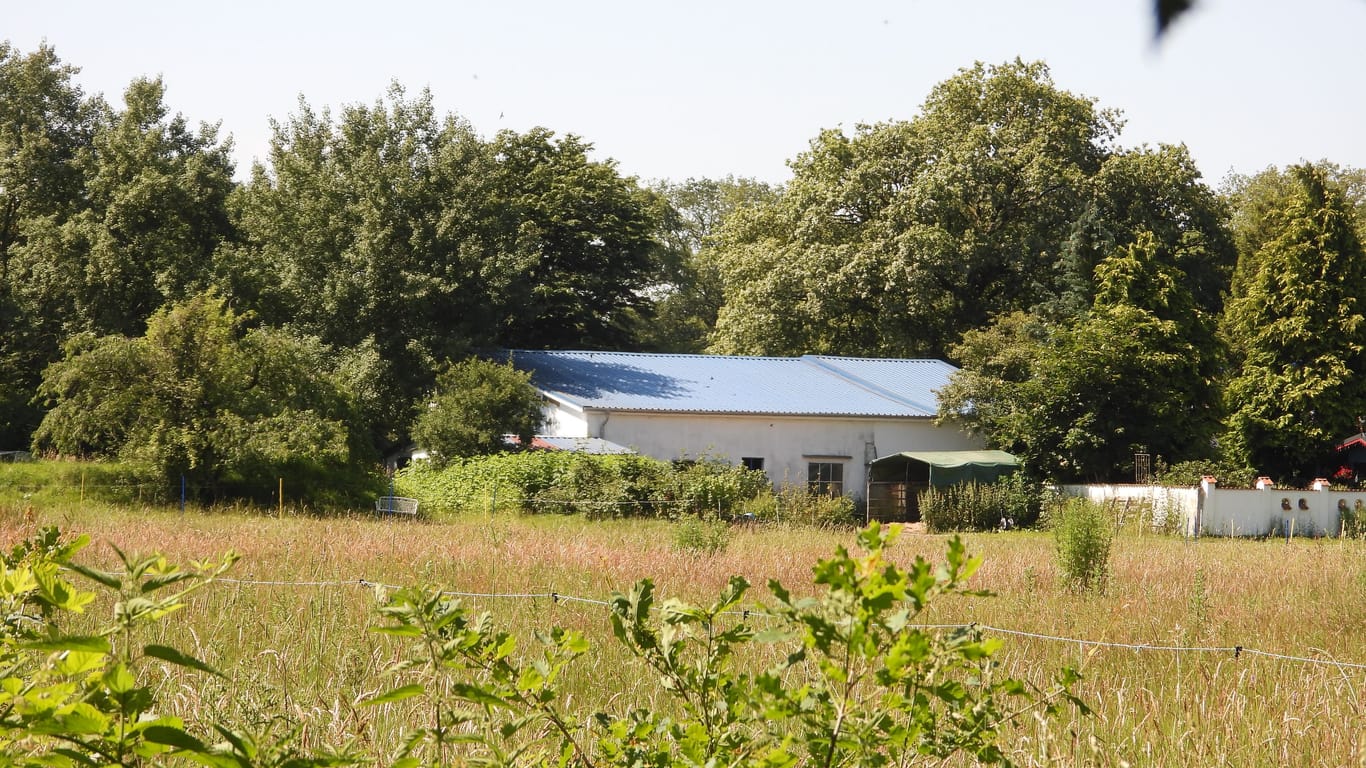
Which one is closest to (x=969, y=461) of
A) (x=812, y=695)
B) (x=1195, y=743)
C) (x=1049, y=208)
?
(x=1049, y=208)

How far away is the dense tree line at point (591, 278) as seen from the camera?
29141 millimetres

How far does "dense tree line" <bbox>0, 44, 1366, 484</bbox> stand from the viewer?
29.1 metres

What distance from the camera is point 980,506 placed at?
29.6 meters

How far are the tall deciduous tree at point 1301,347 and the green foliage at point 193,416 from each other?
83.9 ft

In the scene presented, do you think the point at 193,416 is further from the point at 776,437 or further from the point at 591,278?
the point at 591,278

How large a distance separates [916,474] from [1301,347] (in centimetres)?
1190

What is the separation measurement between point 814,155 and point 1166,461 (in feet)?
56.1

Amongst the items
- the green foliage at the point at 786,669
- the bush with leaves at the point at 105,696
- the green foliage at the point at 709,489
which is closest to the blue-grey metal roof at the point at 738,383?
the green foliage at the point at 709,489

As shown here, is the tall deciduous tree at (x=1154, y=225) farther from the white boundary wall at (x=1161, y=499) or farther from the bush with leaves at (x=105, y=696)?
the bush with leaves at (x=105, y=696)

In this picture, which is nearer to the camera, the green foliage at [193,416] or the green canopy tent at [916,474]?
the green foliage at [193,416]

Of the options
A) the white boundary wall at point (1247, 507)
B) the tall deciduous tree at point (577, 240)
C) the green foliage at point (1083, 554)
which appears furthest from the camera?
the tall deciduous tree at point (577, 240)

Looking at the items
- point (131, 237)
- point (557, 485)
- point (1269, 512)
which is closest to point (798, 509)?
point (557, 485)

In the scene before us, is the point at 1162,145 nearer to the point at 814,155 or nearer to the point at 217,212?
the point at 814,155

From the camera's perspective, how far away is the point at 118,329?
33969mm
